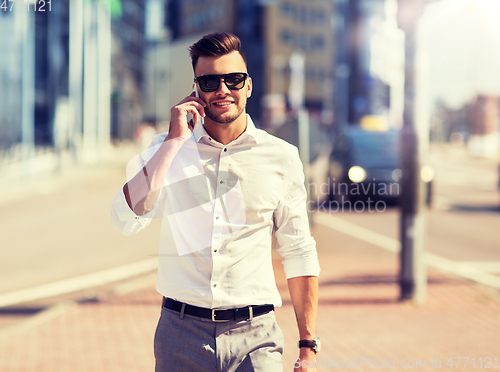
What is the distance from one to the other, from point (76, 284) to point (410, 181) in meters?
4.15

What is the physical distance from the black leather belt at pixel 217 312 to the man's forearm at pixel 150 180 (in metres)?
0.38

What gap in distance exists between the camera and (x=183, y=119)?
2.14m

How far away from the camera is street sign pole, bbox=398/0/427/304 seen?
21.9 ft

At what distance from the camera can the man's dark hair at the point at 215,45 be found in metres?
2.24

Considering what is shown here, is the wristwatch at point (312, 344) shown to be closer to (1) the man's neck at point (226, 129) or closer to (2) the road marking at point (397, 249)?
(1) the man's neck at point (226, 129)

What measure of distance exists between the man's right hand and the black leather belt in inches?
24.0

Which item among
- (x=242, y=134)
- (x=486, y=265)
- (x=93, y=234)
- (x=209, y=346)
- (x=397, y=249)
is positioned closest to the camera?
(x=209, y=346)

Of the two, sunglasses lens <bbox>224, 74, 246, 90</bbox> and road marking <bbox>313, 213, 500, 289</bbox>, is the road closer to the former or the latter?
road marking <bbox>313, 213, 500, 289</bbox>

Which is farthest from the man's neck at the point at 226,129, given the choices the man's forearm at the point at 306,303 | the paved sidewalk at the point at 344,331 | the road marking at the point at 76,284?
the road marking at the point at 76,284

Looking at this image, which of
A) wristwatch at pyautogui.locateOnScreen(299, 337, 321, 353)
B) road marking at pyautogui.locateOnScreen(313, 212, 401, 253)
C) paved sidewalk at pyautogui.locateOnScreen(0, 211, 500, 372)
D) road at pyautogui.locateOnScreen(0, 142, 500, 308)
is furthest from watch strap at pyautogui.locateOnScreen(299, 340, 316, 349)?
road marking at pyautogui.locateOnScreen(313, 212, 401, 253)

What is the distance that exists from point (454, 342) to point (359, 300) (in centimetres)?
149

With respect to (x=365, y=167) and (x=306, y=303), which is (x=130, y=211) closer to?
(x=306, y=303)

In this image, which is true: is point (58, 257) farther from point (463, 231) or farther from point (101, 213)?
point (463, 231)

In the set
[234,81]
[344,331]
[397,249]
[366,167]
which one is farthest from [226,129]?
[366,167]
